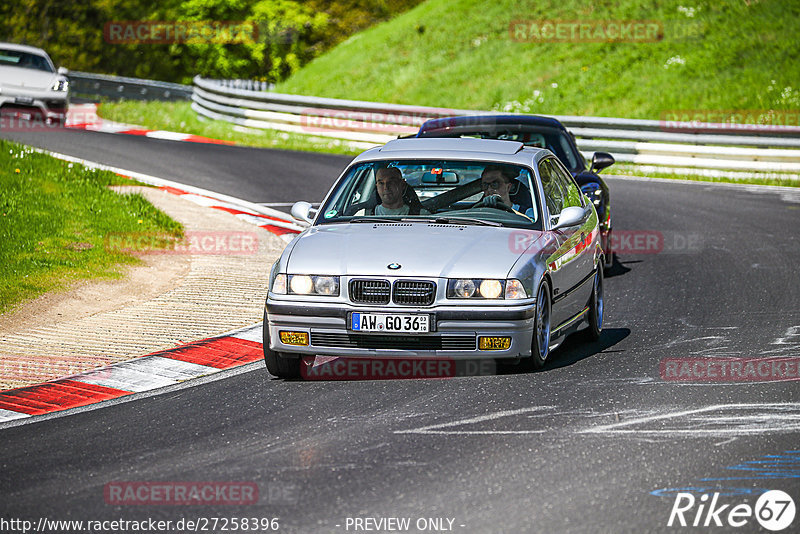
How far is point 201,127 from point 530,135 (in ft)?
58.6

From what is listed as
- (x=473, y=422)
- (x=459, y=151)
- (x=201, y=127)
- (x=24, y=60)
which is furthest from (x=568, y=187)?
(x=201, y=127)

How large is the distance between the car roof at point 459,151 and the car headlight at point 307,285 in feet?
5.48

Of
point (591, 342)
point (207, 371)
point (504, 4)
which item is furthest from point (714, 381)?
point (504, 4)

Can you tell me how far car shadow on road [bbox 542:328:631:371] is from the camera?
9.11 meters

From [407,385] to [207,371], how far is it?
163 cm

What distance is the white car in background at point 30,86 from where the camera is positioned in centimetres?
2564

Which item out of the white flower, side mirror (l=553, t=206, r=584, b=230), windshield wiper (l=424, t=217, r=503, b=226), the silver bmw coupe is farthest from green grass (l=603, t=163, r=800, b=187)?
windshield wiper (l=424, t=217, r=503, b=226)

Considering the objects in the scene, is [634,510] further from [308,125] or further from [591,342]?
[308,125]

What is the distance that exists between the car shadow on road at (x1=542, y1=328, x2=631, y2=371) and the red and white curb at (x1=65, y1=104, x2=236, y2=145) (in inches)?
712

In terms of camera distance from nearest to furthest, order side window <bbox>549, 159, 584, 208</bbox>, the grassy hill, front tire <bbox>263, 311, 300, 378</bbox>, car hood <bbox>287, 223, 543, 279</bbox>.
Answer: car hood <bbox>287, 223, 543, 279</bbox>, front tire <bbox>263, 311, 300, 378</bbox>, side window <bbox>549, 159, 584, 208</bbox>, the grassy hill

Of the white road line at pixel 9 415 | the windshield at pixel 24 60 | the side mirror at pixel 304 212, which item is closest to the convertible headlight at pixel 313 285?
the side mirror at pixel 304 212

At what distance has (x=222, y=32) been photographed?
244ft

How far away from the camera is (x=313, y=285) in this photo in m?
8.23

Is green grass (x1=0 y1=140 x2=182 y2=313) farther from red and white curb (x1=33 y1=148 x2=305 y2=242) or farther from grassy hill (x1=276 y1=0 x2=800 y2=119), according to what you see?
grassy hill (x1=276 y1=0 x2=800 y2=119)
